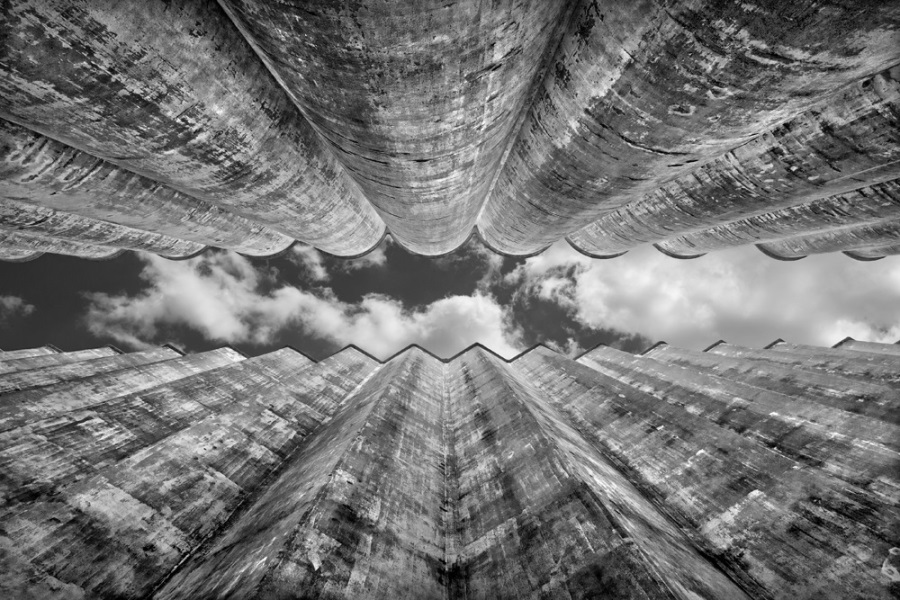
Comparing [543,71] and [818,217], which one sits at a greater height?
[543,71]

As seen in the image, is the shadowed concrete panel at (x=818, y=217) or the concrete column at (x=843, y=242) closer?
the shadowed concrete panel at (x=818, y=217)

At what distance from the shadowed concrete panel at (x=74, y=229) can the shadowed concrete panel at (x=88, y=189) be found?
0.62 metres

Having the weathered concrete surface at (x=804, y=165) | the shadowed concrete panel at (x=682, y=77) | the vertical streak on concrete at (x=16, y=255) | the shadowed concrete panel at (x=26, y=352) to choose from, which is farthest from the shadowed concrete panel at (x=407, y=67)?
the vertical streak on concrete at (x=16, y=255)

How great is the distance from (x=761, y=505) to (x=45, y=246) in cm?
2091

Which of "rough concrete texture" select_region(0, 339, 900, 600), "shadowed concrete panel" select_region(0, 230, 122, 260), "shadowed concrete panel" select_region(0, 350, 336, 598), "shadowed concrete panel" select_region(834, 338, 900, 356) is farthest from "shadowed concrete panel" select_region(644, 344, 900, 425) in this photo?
"shadowed concrete panel" select_region(0, 230, 122, 260)

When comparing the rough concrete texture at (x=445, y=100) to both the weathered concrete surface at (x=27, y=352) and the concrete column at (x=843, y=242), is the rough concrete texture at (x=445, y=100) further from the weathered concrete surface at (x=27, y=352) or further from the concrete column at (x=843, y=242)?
the weathered concrete surface at (x=27, y=352)

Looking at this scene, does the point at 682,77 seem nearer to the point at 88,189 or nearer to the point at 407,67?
the point at 407,67

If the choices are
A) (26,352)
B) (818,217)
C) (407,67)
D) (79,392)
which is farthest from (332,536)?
(26,352)

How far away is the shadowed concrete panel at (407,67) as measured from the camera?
2.65 meters

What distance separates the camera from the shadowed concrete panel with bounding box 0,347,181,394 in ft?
22.2

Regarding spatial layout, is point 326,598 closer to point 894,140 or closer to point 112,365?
point 894,140

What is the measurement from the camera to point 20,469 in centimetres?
454

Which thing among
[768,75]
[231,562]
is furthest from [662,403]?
[231,562]

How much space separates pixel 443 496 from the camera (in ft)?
19.1
